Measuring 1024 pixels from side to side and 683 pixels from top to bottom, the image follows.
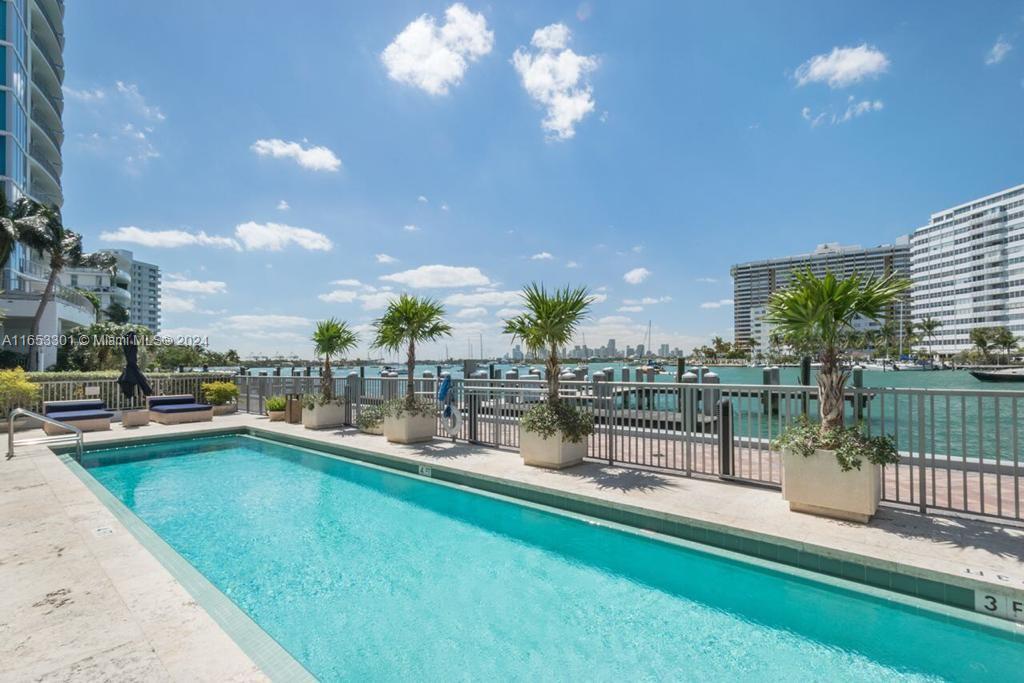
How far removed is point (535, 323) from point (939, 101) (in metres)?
15.3

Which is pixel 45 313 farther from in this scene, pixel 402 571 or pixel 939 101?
pixel 939 101

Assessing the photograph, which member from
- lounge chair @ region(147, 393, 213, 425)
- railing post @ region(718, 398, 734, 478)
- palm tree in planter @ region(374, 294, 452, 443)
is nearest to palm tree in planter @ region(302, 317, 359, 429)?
palm tree in planter @ region(374, 294, 452, 443)

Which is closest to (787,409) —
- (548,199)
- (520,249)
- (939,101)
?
(548,199)

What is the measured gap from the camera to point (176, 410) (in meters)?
12.2

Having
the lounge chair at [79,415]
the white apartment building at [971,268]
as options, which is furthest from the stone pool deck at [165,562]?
the white apartment building at [971,268]

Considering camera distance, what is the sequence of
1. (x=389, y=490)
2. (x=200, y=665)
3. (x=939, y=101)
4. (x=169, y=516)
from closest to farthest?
(x=200, y=665) < (x=169, y=516) < (x=389, y=490) < (x=939, y=101)

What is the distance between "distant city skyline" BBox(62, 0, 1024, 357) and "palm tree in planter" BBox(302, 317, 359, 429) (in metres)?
0.47

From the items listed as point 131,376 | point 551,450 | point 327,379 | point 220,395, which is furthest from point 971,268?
point 131,376

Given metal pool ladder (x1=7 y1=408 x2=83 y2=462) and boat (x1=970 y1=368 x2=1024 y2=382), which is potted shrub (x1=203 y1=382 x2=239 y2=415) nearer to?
metal pool ladder (x1=7 y1=408 x2=83 y2=462)

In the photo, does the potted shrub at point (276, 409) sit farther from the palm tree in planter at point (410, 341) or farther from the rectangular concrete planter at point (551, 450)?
the rectangular concrete planter at point (551, 450)

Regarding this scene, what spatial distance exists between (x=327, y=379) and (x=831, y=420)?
392 inches

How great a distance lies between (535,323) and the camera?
689 cm

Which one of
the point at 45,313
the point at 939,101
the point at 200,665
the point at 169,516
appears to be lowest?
the point at 169,516

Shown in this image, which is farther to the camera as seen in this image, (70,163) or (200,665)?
(70,163)
